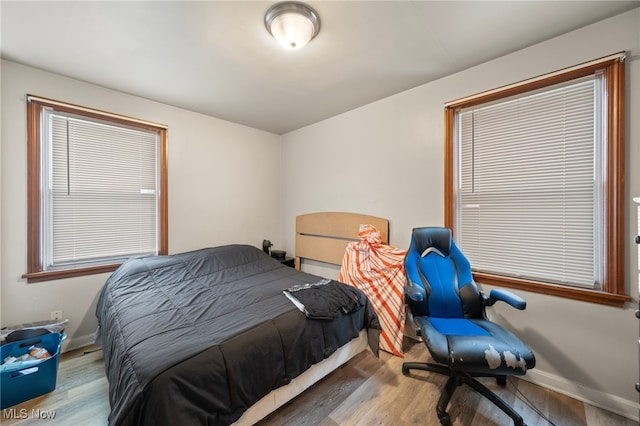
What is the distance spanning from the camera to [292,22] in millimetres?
1480

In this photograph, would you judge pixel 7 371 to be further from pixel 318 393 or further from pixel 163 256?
pixel 318 393

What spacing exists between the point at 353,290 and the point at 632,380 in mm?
1791

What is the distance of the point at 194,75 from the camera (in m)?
2.20

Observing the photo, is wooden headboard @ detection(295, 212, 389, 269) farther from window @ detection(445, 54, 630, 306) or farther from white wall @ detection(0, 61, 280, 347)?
window @ detection(445, 54, 630, 306)

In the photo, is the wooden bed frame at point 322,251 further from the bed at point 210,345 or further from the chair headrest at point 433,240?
the chair headrest at point 433,240

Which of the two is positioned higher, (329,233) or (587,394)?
(329,233)

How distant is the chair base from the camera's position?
1.44 meters

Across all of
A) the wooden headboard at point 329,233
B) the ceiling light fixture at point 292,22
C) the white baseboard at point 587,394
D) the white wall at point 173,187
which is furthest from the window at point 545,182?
the white wall at point 173,187

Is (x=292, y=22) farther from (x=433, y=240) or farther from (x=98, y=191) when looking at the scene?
(x=98, y=191)

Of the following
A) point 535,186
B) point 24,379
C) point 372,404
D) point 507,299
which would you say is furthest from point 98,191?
point 535,186

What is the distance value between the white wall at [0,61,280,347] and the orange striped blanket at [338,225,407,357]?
5.70ft

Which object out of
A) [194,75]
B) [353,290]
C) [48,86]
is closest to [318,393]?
[353,290]

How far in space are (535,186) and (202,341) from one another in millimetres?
2499

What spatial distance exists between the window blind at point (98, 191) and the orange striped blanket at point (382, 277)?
2310mm
